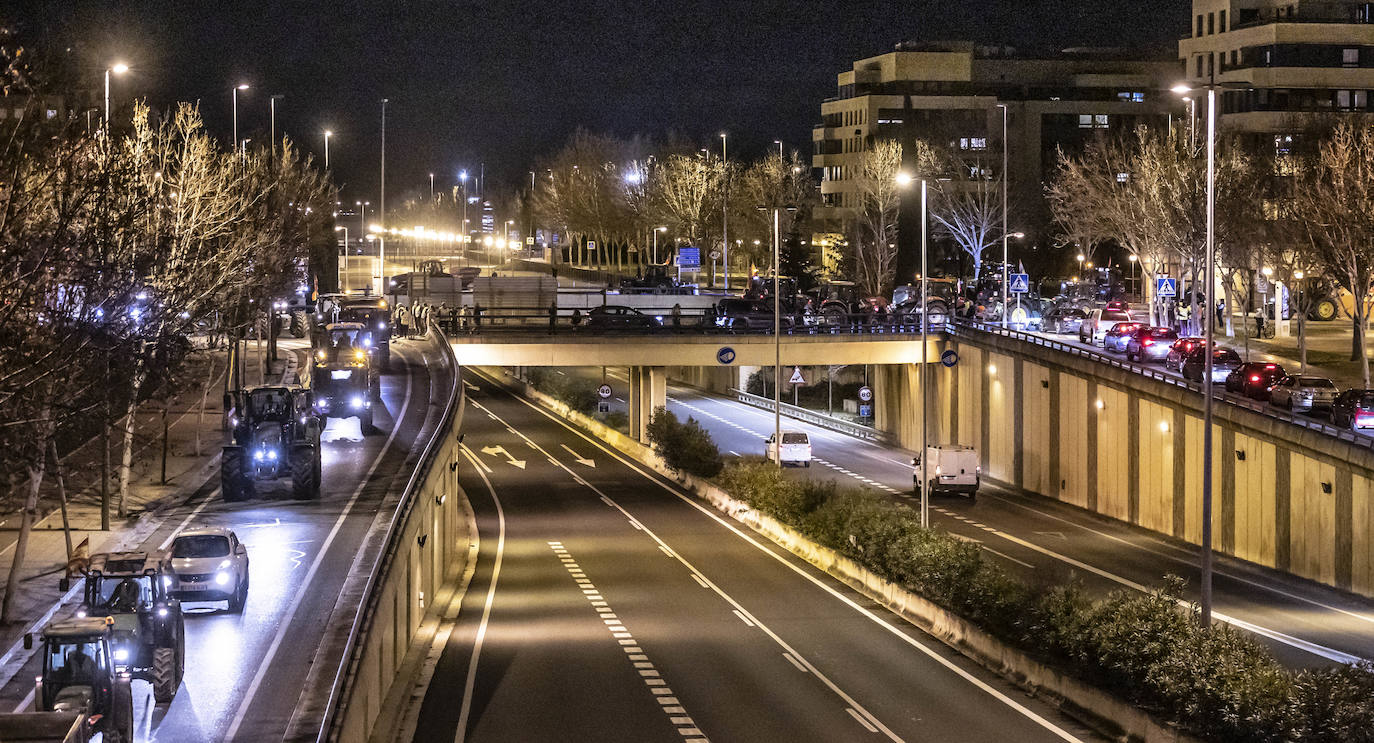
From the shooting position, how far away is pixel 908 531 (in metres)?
31.5

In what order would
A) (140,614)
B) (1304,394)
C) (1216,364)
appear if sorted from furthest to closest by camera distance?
(1216,364)
(1304,394)
(140,614)

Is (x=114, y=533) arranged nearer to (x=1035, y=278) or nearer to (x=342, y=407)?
(x=342, y=407)

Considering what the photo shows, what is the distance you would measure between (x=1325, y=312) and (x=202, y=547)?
64.6m

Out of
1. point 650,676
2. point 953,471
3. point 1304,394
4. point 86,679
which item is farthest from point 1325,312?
point 86,679

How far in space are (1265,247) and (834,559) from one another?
3303cm

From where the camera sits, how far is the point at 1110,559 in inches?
1547

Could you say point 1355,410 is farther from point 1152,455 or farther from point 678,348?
point 678,348

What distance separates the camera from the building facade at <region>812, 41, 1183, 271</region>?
110 m

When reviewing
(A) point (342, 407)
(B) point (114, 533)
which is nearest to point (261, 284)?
(A) point (342, 407)

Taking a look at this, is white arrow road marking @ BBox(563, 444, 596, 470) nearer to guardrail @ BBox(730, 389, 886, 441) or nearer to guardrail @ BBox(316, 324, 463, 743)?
guardrail @ BBox(730, 389, 886, 441)

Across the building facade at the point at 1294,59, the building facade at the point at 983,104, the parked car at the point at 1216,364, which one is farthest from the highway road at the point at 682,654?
the building facade at the point at 983,104

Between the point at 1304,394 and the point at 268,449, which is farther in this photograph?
the point at 1304,394

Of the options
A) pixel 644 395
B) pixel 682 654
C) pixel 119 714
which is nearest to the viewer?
pixel 119 714

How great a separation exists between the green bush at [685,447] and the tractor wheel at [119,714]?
34.3m
